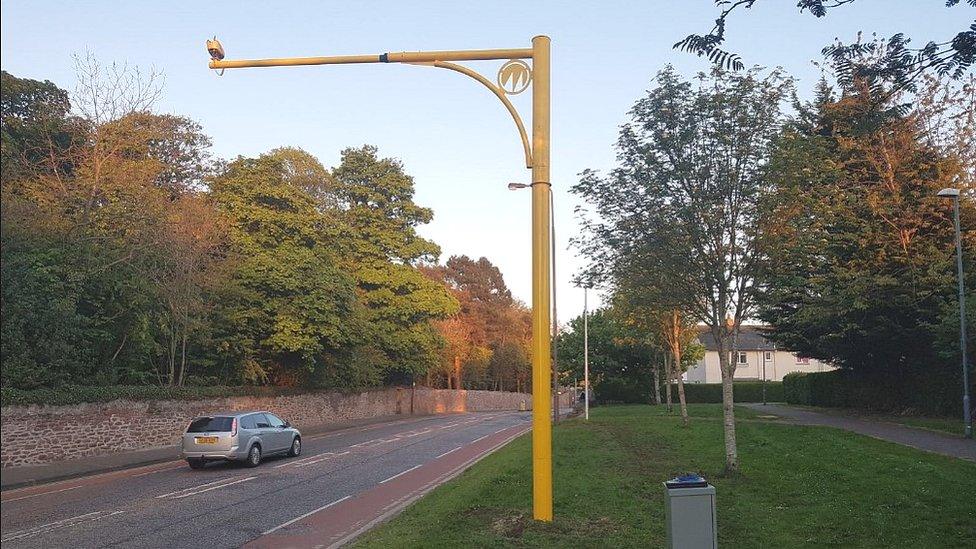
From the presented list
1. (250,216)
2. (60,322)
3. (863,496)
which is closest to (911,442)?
(863,496)

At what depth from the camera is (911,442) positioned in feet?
74.5

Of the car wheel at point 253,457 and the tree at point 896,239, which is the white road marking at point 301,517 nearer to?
the car wheel at point 253,457

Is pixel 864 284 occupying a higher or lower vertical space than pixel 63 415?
higher

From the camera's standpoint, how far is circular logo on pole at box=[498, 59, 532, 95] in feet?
30.4

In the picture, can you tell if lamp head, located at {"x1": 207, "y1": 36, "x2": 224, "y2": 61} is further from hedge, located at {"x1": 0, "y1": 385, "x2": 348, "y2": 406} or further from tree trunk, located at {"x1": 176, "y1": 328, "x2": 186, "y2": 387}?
tree trunk, located at {"x1": 176, "y1": 328, "x2": 186, "y2": 387}

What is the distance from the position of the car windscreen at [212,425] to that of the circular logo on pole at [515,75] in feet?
51.4

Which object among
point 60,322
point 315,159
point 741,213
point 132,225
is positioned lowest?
point 60,322

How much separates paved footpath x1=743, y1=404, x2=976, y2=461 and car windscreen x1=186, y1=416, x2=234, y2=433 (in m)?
18.0

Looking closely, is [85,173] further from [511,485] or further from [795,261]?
[795,261]

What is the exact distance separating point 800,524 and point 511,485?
5366 mm

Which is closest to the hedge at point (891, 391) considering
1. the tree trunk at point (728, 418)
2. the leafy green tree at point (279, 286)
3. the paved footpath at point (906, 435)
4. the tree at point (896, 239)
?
the tree at point (896, 239)

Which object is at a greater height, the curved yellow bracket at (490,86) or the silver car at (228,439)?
the curved yellow bracket at (490,86)

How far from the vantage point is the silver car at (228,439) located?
21.6m

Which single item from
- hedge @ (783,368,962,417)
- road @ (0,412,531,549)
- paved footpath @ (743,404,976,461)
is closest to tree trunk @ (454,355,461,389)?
hedge @ (783,368,962,417)
